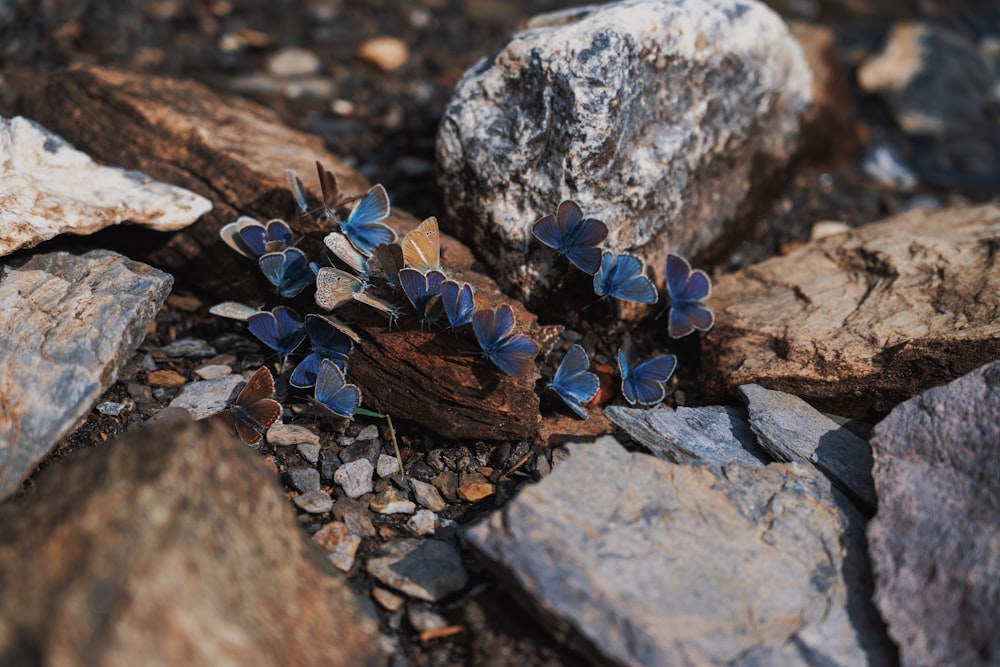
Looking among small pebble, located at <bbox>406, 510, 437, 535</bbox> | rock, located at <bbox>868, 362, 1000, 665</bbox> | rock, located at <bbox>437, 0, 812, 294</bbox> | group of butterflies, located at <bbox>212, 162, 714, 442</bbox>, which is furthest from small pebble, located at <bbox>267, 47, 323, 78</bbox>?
rock, located at <bbox>868, 362, 1000, 665</bbox>

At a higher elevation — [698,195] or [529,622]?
[698,195]

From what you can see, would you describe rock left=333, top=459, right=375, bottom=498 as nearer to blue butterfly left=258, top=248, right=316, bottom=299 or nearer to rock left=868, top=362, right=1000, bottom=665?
blue butterfly left=258, top=248, right=316, bottom=299

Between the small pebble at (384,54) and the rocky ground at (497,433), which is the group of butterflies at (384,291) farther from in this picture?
the small pebble at (384,54)

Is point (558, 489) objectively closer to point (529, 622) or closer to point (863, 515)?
point (529, 622)

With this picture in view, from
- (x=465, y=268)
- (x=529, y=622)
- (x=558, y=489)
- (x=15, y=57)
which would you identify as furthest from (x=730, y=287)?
(x=15, y=57)

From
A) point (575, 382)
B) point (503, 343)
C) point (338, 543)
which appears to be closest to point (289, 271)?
point (503, 343)
